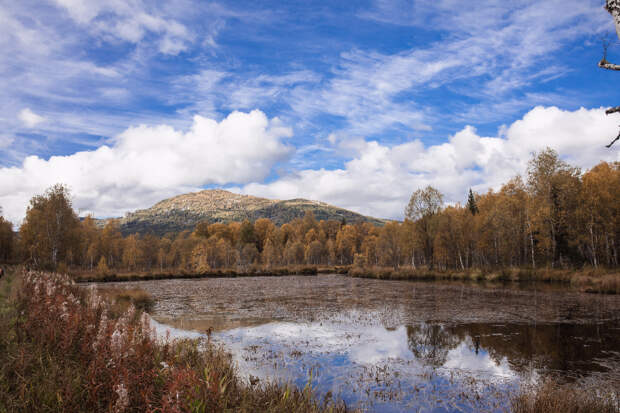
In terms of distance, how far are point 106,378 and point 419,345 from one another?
12.3 metres

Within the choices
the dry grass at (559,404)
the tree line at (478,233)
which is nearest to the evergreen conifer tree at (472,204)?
the tree line at (478,233)

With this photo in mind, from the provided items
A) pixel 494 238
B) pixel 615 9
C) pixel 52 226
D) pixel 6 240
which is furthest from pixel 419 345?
pixel 6 240

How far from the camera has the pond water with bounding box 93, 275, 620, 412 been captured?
9711mm

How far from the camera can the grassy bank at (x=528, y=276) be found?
30072 millimetres

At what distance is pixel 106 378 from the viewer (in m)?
5.43

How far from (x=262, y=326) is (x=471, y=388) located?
11.2 m

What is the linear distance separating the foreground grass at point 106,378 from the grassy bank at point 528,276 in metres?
33.7

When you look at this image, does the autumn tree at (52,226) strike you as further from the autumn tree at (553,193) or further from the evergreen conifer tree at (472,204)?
the evergreen conifer tree at (472,204)

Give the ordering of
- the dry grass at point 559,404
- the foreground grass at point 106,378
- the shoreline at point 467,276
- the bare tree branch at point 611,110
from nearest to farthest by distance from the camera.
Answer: the foreground grass at point 106,378 < the bare tree branch at point 611,110 < the dry grass at point 559,404 < the shoreline at point 467,276

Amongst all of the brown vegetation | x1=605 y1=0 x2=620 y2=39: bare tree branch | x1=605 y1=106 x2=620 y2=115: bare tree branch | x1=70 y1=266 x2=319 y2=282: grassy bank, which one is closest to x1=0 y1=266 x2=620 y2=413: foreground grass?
x1=605 y1=106 x2=620 y2=115: bare tree branch

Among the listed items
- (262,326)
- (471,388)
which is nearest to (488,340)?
(471,388)

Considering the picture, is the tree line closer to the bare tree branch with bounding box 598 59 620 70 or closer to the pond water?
the pond water

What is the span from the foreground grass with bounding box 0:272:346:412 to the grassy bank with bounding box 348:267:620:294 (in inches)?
1329

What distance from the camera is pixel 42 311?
9.40 meters
